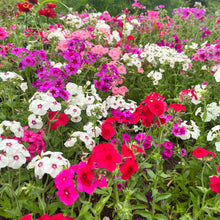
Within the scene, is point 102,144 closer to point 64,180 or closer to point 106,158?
point 106,158

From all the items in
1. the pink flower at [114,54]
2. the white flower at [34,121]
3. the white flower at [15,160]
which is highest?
the pink flower at [114,54]

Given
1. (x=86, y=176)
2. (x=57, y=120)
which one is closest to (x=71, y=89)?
(x=57, y=120)

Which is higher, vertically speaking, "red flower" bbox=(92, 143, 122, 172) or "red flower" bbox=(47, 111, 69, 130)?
"red flower" bbox=(92, 143, 122, 172)

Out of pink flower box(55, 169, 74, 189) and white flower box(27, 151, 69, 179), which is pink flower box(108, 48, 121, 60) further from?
Result: pink flower box(55, 169, 74, 189)

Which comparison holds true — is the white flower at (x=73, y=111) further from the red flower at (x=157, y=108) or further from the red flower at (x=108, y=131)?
the red flower at (x=157, y=108)

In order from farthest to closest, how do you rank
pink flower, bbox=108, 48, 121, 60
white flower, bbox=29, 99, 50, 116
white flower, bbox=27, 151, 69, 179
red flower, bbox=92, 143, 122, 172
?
pink flower, bbox=108, 48, 121, 60, white flower, bbox=29, 99, 50, 116, white flower, bbox=27, 151, 69, 179, red flower, bbox=92, 143, 122, 172

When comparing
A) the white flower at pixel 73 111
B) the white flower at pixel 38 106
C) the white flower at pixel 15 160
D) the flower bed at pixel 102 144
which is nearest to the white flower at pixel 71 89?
the flower bed at pixel 102 144

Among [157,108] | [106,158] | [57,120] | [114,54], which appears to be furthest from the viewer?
[114,54]

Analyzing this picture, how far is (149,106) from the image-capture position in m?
1.66

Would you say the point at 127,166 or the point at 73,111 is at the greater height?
the point at 127,166

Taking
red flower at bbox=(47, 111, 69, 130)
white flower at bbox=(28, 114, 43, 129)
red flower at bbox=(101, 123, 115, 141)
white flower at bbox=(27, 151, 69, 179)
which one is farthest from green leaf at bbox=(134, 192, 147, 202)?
white flower at bbox=(28, 114, 43, 129)

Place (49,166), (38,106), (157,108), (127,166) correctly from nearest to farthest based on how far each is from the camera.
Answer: (127,166)
(49,166)
(157,108)
(38,106)

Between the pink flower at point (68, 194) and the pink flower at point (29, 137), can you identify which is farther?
the pink flower at point (29, 137)

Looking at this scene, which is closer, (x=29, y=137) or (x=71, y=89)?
(x=29, y=137)
